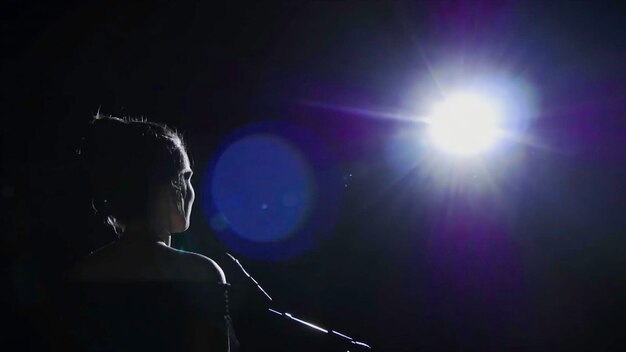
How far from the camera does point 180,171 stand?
32.6 inches

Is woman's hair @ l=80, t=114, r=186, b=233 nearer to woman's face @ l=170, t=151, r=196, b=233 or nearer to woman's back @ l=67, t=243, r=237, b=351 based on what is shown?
woman's face @ l=170, t=151, r=196, b=233

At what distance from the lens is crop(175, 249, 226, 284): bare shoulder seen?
72cm

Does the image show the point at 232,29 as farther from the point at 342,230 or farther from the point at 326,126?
the point at 342,230

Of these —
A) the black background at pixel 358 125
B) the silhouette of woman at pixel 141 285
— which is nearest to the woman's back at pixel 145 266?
the silhouette of woman at pixel 141 285

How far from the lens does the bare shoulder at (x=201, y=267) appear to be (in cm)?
72

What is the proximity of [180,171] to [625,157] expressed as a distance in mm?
3214

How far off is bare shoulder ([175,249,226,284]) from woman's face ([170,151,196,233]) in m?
0.10

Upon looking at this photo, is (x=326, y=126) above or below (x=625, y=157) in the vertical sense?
below

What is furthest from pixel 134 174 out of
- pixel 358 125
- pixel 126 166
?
pixel 358 125

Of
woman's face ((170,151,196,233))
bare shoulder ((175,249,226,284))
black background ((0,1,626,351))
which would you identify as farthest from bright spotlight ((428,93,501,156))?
bare shoulder ((175,249,226,284))

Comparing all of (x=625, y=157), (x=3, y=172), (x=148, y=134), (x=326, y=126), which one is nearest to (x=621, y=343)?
(x=625, y=157)

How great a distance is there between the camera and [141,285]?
70cm

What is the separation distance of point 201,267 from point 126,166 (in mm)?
247

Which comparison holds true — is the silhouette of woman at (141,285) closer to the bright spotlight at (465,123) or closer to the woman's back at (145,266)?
the woman's back at (145,266)
